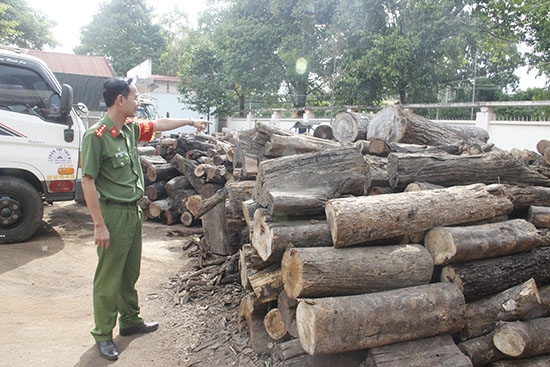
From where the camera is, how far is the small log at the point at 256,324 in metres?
3.46

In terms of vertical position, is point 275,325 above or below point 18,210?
below

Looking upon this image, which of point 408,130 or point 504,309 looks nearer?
point 504,309

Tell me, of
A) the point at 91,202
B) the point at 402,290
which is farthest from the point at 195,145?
the point at 402,290

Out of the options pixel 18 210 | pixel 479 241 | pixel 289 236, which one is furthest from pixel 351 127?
pixel 18 210

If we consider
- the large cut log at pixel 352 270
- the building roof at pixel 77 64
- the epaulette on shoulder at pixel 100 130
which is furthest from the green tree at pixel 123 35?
the large cut log at pixel 352 270

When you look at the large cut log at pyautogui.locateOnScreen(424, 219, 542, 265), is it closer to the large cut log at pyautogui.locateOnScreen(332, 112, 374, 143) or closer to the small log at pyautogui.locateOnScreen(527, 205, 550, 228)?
the small log at pyautogui.locateOnScreen(527, 205, 550, 228)

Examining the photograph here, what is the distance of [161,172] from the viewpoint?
8.61 m

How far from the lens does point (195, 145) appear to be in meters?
9.30

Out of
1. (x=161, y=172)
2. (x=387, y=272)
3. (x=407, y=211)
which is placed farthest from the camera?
(x=161, y=172)

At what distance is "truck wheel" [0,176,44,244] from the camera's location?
20.2 feet

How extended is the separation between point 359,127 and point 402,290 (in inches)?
194

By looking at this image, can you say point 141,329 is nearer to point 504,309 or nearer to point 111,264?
point 111,264

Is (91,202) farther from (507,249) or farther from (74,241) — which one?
(74,241)

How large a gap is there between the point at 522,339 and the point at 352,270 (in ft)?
3.86
